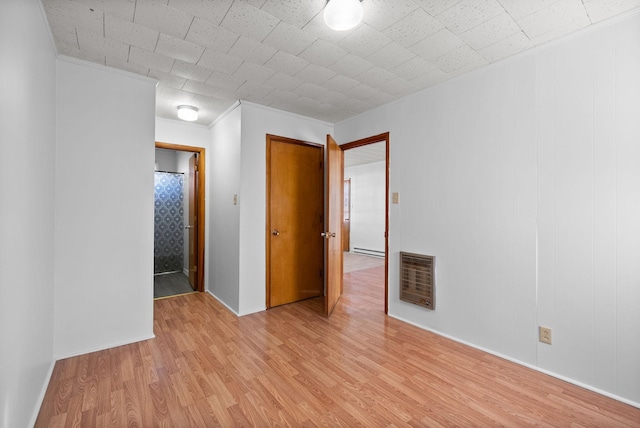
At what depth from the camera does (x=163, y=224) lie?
536cm

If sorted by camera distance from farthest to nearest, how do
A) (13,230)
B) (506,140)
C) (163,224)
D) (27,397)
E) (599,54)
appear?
(163,224) < (506,140) < (599,54) < (27,397) < (13,230)

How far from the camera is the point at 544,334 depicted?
2.17m

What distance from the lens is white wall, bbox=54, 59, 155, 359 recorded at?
234 cm

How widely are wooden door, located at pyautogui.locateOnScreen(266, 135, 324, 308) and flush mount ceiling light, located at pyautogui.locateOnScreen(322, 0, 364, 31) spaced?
2.02 metres

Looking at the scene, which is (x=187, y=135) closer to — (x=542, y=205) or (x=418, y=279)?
(x=418, y=279)

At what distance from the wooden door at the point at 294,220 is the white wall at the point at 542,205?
1433 mm

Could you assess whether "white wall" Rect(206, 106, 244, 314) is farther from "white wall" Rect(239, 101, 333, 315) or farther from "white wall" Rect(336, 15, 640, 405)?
"white wall" Rect(336, 15, 640, 405)

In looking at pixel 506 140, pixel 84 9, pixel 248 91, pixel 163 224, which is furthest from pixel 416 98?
pixel 163 224

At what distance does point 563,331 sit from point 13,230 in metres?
3.43

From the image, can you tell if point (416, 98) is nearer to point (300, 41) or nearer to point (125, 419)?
point (300, 41)

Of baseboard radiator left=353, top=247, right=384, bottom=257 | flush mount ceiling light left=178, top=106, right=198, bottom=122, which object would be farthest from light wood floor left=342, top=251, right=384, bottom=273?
flush mount ceiling light left=178, top=106, right=198, bottom=122

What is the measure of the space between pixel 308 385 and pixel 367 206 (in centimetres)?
634

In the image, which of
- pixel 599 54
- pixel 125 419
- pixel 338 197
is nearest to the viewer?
pixel 125 419

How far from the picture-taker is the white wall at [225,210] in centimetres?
340
